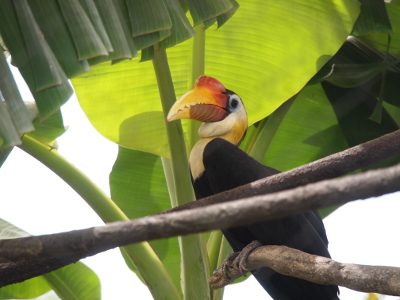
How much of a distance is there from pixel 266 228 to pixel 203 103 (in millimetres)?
487

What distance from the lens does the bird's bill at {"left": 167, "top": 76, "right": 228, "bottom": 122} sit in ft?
4.84

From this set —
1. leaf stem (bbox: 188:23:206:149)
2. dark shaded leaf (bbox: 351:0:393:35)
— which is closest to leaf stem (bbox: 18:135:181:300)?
leaf stem (bbox: 188:23:206:149)

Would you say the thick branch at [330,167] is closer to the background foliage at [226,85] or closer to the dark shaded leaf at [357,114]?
the background foliage at [226,85]

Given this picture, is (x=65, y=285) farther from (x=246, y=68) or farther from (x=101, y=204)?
(x=246, y=68)

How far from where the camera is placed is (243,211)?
1.52ft

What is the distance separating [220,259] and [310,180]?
87 centimetres

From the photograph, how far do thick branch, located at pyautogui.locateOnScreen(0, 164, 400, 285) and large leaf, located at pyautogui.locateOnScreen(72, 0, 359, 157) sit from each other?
122 cm

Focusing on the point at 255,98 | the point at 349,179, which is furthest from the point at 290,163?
the point at 349,179

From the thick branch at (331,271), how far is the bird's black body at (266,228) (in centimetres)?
25

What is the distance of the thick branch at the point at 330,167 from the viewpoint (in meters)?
0.96

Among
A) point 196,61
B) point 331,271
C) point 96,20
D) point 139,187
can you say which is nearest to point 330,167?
point 331,271

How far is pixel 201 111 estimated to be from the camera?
1.62 metres

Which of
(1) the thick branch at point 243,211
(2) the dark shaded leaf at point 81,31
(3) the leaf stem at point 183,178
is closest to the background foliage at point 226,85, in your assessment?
(3) the leaf stem at point 183,178

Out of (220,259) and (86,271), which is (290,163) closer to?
(220,259)
